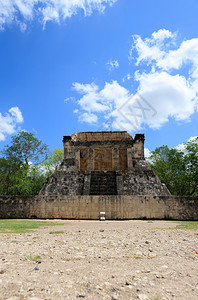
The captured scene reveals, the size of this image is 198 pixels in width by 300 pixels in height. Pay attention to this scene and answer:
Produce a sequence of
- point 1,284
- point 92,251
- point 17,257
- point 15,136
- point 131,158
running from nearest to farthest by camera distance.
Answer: point 1,284 → point 17,257 → point 92,251 → point 131,158 → point 15,136

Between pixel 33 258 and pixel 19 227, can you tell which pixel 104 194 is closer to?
pixel 19 227

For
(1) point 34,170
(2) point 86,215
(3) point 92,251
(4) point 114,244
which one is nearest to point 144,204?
A: (2) point 86,215

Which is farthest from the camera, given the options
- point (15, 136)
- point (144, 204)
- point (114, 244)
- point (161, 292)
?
point (15, 136)

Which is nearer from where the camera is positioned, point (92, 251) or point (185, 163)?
point (92, 251)

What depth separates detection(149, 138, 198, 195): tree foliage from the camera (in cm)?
2352

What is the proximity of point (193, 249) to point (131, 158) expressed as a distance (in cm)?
1675

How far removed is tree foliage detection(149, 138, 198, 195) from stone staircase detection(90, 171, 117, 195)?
33.3 ft

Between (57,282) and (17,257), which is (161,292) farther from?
(17,257)

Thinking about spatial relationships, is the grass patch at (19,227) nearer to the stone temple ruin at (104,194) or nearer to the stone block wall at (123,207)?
the stone block wall at (123,207)

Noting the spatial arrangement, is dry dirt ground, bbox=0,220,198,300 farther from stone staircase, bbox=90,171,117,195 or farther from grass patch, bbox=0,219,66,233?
stone staircase, bbox=90,171,117,195

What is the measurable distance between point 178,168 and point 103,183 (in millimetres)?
11774

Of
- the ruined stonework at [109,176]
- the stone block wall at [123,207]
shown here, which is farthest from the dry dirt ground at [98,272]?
the ruined stonework at [109,176]

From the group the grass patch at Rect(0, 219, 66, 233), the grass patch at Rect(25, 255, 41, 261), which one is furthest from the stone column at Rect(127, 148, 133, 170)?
the grass patch at Rect(25, 255, 41, 261)

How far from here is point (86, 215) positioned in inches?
463
